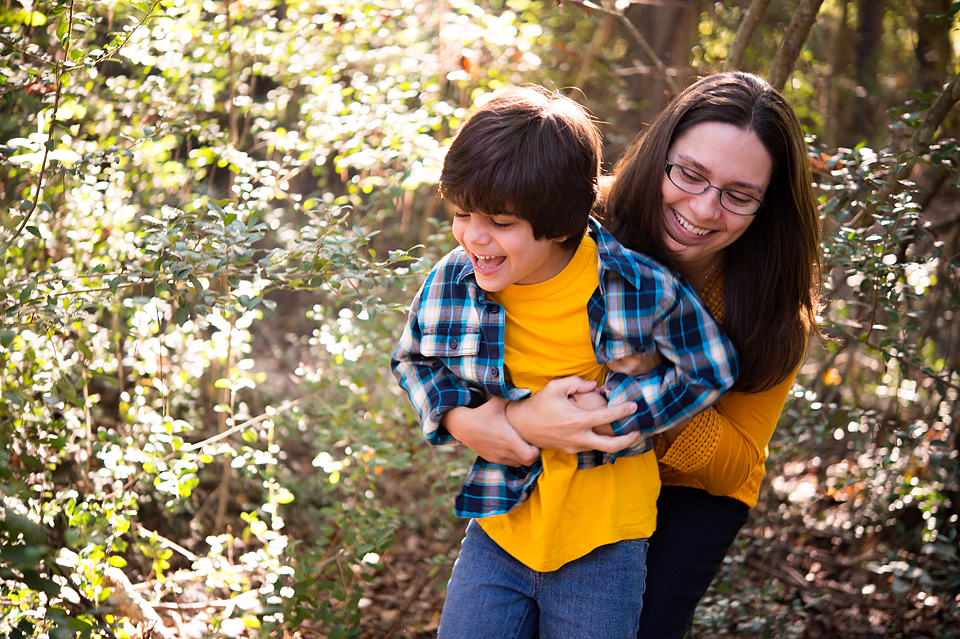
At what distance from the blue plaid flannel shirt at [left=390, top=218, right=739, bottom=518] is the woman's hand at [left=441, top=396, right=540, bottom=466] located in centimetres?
4

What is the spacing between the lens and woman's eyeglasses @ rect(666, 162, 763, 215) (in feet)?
5.54

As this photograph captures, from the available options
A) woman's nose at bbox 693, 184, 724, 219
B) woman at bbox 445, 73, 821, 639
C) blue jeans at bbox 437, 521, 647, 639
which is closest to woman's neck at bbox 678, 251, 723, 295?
woman at bbox 445, 73, 821, 639

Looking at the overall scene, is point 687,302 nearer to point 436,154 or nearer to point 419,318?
point 419,318

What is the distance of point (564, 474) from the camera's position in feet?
5.40

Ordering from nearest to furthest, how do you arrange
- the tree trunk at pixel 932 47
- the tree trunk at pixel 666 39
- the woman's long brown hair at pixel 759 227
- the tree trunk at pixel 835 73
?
the woman's long brown hair at pixel 759 227, the tree trunk at pixel 932 47, the tree trunk at pixel 835 73, the tree trunk at pixel 666 39

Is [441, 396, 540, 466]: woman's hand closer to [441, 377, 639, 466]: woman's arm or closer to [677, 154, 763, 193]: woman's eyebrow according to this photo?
[441, 377, 639, 466]: woman's arm

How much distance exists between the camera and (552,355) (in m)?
1.69

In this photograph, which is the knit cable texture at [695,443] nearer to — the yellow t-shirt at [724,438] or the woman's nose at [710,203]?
the yellow t-shirt at [724,438]

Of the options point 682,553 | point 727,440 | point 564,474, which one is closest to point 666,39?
point 727,440

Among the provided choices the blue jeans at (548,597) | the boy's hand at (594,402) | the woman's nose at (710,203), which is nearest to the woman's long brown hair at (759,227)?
the woman's nose at (710,203)

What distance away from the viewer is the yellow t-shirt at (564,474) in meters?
1.63

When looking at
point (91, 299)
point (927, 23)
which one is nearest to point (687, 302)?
point (91, 299)

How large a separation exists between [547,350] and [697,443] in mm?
445

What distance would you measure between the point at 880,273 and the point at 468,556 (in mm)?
1508
